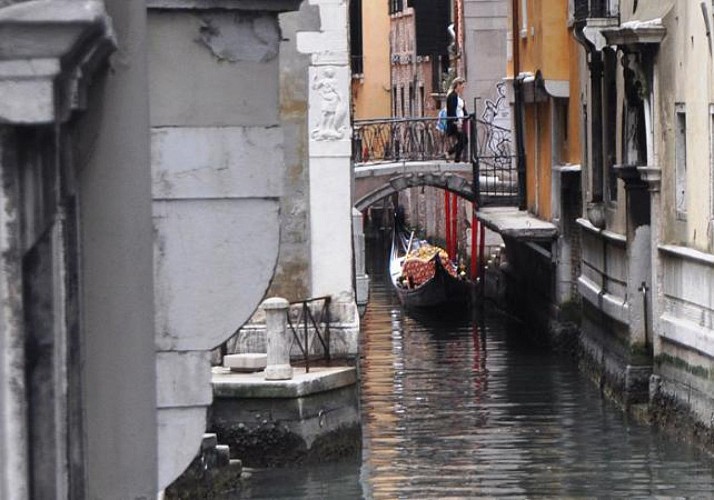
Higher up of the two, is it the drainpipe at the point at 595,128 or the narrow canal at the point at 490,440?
the drainpipe at the point at 595,128

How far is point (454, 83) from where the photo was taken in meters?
36.9

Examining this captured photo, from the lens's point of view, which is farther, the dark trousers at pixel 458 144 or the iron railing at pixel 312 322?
the dark trousers at pixel 458 144

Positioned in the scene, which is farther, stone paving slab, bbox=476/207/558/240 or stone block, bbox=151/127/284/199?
stone paving slab, bbox=476/207/558/240

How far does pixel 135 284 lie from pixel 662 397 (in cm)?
1418

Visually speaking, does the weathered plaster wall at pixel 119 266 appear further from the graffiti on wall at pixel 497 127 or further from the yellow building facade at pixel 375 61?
the yellow building facade at pixel 375 61

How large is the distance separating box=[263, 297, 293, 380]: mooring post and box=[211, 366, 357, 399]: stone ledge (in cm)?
7

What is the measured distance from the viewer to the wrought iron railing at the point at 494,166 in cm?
3133

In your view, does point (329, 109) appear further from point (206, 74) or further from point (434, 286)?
point (434, 286)

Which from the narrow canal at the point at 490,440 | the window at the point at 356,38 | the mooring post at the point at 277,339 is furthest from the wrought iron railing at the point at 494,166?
the mooring post at the point at 277,339

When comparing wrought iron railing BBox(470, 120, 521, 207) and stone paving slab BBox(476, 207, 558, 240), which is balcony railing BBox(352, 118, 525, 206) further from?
stone paving slab BBox(476, 207, 558, 240)

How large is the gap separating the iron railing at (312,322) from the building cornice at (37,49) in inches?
492

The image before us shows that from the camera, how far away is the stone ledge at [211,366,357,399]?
50.6 ft

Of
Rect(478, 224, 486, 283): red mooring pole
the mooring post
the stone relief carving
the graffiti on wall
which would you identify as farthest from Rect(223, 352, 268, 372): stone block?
Rect(478, 224, 486, 283): red mooring pole

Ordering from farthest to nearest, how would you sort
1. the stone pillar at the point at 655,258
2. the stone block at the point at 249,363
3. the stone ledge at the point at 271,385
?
the stone pillar at the point at 655,258 < the stone block at the point at 249,363 < the stone ledge at the point at 271,385
